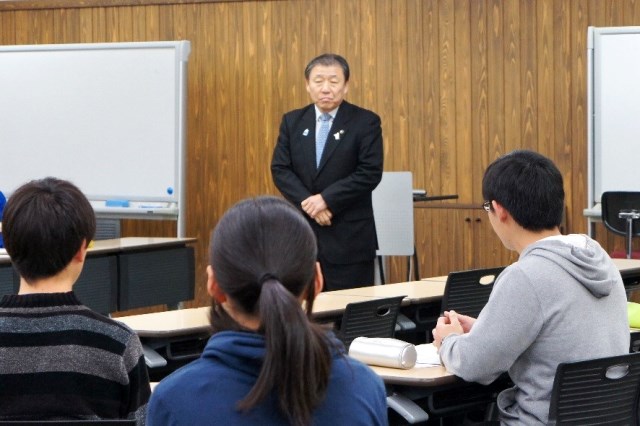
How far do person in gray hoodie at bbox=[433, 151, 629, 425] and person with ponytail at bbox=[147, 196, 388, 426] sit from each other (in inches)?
48.0

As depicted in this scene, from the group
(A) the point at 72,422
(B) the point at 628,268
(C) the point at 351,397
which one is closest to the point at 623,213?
(B) the point at 628,268

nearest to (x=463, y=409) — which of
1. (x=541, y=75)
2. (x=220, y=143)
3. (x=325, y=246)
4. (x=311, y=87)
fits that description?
(x=325, y=246)

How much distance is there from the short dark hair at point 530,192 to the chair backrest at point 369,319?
88cm

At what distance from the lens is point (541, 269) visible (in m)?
2.83

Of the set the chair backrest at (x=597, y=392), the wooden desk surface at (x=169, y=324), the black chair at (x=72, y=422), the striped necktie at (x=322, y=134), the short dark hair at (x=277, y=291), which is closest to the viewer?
the short dark hair at (x=277, y=291)

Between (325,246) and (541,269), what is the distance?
9.52 ft

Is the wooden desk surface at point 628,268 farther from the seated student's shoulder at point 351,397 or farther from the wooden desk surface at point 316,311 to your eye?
the seated student's shoulder at point 351,397

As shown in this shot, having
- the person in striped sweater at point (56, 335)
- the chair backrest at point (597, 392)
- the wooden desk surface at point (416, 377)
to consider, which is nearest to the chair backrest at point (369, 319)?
the wooden desk surface at point (416, 377)

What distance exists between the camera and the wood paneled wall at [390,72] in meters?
7.88

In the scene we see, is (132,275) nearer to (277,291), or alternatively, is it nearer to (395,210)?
(395,210)

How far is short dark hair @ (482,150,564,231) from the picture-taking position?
297cm

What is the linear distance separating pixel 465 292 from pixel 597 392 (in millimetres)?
1394

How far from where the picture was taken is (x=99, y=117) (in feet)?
27.5

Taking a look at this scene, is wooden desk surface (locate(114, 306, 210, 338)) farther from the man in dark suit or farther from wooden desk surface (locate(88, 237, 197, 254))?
wooden desk surface (locate(88, 237, 197, 254))
